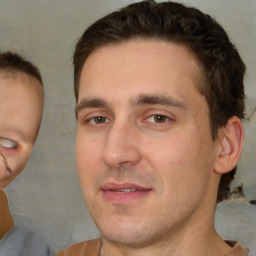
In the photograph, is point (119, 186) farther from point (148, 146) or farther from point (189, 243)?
point (189, 243)

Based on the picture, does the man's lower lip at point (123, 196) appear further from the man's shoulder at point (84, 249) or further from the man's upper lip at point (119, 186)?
the man's shoulder at point (84, 249)

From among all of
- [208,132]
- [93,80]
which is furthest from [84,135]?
[208,132]

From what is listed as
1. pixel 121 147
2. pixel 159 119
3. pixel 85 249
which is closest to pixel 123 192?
pixel 121 147

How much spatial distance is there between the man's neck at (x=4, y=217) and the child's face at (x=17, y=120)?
0.26 ft

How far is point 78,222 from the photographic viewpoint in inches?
114

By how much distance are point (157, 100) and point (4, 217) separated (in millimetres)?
1179

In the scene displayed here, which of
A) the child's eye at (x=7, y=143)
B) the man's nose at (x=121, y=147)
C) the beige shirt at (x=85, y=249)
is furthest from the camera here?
the child's eye at (x=7, y=143)

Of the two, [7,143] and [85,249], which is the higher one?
[7,143]

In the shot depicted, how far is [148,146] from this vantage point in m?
2.38

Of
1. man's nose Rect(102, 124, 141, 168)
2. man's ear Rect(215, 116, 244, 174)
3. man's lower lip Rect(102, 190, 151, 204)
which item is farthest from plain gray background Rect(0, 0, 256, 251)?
man's ear Rect(215, 116, 244, 174)

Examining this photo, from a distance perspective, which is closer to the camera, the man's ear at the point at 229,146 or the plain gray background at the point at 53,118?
the man's ear at the point at 229,146

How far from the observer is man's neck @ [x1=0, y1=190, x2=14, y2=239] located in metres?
2.87

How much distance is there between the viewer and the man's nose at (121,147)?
2.33 m

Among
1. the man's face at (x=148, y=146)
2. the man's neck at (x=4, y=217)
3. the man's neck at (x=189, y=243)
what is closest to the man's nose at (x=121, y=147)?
the man's face at (x=148, y=146)
